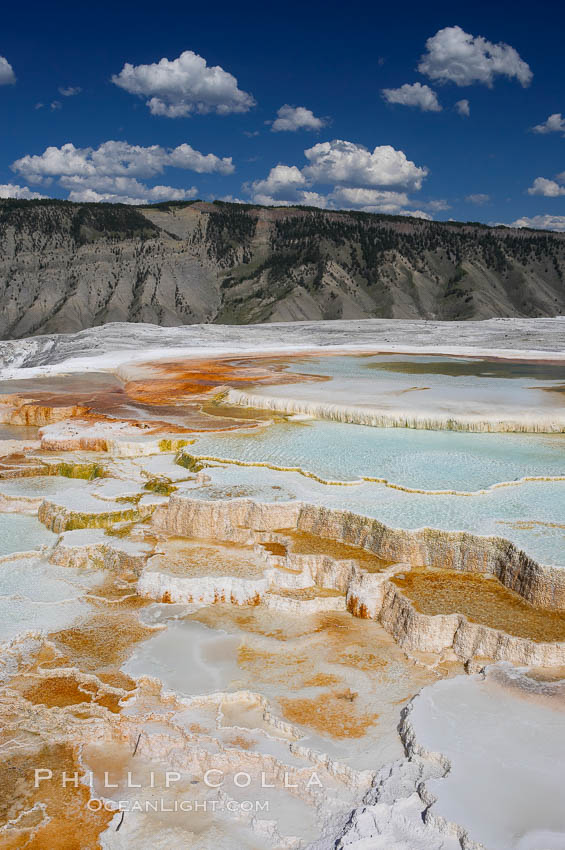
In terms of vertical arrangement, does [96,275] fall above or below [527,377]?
above

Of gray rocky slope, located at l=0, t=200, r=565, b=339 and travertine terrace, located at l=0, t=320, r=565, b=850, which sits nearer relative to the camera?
travertine terrace, located at l=0, t=320, r=565, b=850

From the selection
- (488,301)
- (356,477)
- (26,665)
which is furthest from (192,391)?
(488,301)

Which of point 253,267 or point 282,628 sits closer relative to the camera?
point 282,628

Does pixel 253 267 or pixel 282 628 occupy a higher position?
pixel 253 267

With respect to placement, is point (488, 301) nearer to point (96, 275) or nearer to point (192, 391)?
point (96, 275)

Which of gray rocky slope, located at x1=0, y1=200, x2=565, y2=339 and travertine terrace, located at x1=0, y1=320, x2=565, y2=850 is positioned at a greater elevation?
gray rocky slope, located at x1=0, y1=200, x2=565, y2=339
